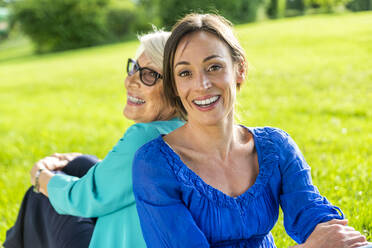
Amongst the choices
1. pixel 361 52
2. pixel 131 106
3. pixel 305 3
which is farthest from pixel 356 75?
pixel 305 3

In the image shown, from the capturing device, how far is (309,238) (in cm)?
211

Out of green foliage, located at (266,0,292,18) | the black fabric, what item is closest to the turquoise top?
the black fabric

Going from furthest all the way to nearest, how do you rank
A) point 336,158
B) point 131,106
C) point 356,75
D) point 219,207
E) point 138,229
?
point 356,75 → point 336,158 → point 131,106 → point 138,229 → point 219,207

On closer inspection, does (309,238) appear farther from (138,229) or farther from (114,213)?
(114,213)

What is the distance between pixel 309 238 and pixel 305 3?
4342cm

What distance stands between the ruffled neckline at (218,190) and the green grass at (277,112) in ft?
2.86

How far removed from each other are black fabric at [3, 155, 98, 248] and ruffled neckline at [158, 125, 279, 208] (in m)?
1.05

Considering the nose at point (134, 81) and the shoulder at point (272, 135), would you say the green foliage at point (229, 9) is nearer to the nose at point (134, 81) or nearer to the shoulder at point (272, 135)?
the nose at point (134, 81)

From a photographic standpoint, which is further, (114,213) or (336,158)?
(336,158)

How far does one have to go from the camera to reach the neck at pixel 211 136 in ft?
7.50

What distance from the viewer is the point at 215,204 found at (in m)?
2.08

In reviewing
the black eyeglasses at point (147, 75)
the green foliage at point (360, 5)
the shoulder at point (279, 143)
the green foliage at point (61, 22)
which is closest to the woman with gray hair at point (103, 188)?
the black eyeglasses at point (147, 75)

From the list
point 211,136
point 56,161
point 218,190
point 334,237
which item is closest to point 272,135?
point 211,136

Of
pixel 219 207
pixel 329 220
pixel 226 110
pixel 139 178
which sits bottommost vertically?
pixel 329 220
